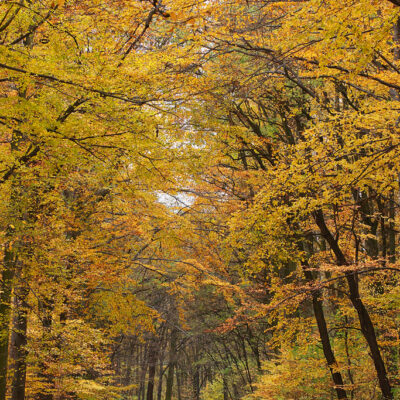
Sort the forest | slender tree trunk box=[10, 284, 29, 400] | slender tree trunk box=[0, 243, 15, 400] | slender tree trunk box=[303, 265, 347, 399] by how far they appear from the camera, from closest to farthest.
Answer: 1. the forest
2. slender tree trunk box=[0, 243, 15, 400]
3. slender tree trunk box=[10, 284, 29, 400]
4. slender tree trunk box=[303, 265, 347, 399]

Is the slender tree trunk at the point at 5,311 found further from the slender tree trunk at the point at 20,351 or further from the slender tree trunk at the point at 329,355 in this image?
the slender tree trunk at the point at 329,355

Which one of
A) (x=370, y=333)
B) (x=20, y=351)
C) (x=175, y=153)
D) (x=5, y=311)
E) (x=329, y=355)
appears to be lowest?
(x=329, y=355)

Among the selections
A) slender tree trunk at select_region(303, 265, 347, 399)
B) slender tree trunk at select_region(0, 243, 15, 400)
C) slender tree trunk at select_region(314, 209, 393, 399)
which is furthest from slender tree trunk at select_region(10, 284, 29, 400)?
slender tree trunk at select_region(314, 209, 393, 399)

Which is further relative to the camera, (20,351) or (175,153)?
(20,351)

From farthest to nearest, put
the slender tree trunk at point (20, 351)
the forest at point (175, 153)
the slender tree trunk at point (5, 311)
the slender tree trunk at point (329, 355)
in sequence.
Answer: the slender tree trunk at point (329, 355) → the slender tree trunk at point (20, 351) → the slender tree trunk at point (5, 311) → the forest at point (175, 153)

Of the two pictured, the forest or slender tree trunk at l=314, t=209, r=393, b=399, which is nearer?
the forest

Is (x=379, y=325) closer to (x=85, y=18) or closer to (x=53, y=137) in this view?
(x=53, y=137)

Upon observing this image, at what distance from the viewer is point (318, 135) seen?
24.7 ft

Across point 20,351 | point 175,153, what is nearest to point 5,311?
point 20,351

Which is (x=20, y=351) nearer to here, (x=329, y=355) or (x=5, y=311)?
(x=5, y=311)

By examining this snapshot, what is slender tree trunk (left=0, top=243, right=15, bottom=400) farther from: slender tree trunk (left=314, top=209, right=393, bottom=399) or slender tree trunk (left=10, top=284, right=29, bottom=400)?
slender tree trunk (left=314, top=209, right=393, bottom=399)

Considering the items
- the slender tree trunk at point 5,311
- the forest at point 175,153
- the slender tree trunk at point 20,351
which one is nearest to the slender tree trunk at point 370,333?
the forest at point 175,153

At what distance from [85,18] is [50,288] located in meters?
4.94

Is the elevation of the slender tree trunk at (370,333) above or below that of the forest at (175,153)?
below
